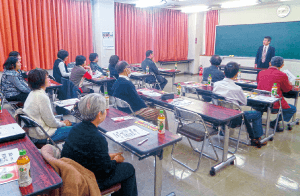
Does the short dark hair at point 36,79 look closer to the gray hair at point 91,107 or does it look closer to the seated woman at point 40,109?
the seated woman at point 40,109

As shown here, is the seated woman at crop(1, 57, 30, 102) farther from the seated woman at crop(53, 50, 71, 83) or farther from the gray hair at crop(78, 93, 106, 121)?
the gray hair at crop(78, 93, 106, 121)

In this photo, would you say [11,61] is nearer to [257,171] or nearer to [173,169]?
[173,169]

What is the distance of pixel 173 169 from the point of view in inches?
105

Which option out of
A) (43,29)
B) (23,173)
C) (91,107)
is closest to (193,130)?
(91,107)

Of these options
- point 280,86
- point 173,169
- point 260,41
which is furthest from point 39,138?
point 260,41

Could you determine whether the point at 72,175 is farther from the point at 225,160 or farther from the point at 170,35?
the point at 170,35

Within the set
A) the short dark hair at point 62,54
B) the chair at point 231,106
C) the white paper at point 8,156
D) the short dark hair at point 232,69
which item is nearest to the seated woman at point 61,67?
the short dark hair at point 62,54

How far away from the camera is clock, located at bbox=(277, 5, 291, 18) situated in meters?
7.35

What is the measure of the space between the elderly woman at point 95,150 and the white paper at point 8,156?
0.30 metres

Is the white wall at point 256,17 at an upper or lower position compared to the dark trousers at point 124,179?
upper

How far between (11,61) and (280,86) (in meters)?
4.27

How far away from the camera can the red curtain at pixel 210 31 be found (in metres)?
9.22

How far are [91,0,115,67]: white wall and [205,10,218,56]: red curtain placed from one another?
14.0 feet

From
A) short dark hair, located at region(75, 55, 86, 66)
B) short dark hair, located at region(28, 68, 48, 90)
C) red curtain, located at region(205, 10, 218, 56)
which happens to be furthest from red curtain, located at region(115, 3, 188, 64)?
short dark hair, located at region(28, 68, 48, 90)
